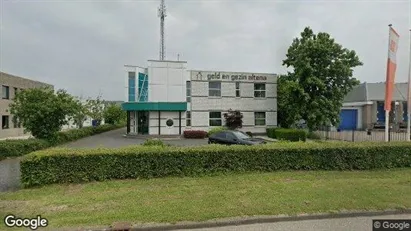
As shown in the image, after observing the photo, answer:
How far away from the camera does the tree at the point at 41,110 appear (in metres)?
17.3

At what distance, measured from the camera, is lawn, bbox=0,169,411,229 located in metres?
5.62

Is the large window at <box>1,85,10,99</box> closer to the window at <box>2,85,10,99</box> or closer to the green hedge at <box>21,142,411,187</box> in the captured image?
the window at <box>2,85,10,99</box>

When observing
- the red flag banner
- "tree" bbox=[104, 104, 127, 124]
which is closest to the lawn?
the red flag banner

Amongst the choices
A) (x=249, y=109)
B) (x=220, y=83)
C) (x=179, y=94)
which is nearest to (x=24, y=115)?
(x=179, y=94)

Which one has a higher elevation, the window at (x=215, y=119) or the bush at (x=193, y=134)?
the window at (x=215, y=119)

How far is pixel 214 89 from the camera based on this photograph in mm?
29547

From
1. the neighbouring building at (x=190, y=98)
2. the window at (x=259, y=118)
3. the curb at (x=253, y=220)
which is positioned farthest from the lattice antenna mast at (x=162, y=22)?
the curb at (x=253, y=220)

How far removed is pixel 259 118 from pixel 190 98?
25.9 ft

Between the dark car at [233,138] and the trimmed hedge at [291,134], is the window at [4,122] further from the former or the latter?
the trimmed hedge at [291,134]

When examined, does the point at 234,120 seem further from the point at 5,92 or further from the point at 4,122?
the point at 5,92

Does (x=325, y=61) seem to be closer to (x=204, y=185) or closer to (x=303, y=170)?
(x=303, y=170)

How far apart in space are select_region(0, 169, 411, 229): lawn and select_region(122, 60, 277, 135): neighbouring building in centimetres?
1939

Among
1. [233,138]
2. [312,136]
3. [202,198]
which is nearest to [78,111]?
[233,138]

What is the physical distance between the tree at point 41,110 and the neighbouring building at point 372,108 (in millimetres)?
29957
